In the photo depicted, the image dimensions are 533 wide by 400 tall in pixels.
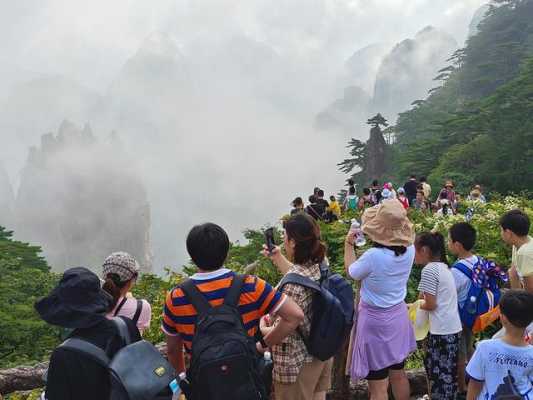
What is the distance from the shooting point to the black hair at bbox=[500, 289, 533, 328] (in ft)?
8.46

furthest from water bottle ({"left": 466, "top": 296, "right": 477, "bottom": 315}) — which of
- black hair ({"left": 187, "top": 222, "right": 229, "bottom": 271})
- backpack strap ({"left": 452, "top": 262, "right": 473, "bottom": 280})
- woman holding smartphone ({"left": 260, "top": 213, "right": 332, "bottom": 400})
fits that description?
black hair ({"left": 187, "top": 222, "right": 229, "bottom": 271})

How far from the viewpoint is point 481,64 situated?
39.4m

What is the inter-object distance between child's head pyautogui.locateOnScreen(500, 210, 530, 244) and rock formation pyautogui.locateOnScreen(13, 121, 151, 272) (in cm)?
9221

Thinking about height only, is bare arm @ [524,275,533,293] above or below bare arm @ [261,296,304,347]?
below

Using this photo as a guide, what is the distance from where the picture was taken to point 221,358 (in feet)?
7.45

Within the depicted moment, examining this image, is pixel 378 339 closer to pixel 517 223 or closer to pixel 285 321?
pixel 285 321

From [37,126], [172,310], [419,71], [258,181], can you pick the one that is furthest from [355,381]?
[37,126]

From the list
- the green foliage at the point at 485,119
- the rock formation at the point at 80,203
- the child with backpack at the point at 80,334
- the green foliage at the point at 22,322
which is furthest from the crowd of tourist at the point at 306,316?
the rock formation at the point at 80,203

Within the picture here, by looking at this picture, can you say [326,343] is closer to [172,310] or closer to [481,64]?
[172,310]

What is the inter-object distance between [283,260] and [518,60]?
40.8 metres

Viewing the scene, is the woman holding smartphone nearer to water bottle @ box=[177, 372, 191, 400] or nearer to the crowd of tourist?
the crowd of tourist

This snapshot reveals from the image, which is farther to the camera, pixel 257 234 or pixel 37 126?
pixel 37 126

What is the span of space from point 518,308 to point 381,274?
945mm

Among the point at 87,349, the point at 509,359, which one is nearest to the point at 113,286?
the point at 87,349
